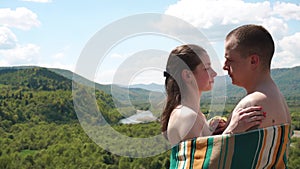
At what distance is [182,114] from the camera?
153cm

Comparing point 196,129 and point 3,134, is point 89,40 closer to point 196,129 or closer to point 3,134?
point 196,129

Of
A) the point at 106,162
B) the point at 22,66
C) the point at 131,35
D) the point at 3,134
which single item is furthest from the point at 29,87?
the point at 131,35

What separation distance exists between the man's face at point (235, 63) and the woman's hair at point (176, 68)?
153 mm

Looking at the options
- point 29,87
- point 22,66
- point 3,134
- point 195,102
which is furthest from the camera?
point 22,66

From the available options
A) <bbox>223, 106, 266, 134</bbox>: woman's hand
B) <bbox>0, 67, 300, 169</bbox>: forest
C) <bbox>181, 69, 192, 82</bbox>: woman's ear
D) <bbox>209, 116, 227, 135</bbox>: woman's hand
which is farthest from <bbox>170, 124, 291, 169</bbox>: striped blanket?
<bbox>0, 67, 300, 169</bbox>: forest

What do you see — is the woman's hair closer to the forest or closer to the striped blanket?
the striped blanket

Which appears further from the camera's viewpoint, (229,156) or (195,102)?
(195,102)

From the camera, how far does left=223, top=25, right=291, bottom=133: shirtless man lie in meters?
1.40

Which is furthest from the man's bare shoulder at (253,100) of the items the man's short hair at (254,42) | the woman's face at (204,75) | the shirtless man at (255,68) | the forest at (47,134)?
the forest at (47,134)

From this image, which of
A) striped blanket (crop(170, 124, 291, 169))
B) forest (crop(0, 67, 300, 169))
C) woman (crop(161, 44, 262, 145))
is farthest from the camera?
forest (crop(0, 67, 300, 169))

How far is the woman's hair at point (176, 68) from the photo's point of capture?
1594 mm

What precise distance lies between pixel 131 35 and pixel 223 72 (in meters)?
0.37

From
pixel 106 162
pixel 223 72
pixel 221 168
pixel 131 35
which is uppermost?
pixel 131 35

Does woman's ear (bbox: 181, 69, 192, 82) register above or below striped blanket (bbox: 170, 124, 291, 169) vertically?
above
